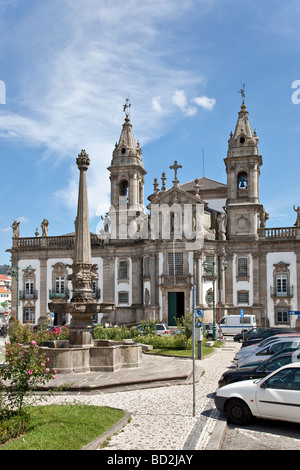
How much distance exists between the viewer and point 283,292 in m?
41.7

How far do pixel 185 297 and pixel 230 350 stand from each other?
15100 millimetres

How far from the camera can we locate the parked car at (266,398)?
30.7ft

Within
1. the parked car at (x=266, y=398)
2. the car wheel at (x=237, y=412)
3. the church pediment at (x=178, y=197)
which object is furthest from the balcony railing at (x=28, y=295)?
the car wheel at (x=237, y=412)

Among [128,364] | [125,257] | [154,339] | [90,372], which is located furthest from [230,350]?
[125,257]

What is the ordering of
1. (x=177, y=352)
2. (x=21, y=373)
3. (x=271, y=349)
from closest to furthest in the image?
(x=21, y=373) → (x=271, y=349) → (x=177, y=352)

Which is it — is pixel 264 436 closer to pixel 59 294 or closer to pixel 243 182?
pixel 243 182

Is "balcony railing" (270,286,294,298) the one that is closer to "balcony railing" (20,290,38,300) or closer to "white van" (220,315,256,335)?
"white van" (220,315,256,335)

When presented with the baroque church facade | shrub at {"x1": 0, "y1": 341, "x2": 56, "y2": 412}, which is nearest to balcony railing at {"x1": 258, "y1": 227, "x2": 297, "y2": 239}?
the baroque church facade

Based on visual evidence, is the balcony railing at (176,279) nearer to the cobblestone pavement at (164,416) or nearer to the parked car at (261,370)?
the cobblestone pavement at (164,416)

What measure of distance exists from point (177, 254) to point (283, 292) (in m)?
9.74

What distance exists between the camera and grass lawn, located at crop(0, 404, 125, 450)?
7.65 m

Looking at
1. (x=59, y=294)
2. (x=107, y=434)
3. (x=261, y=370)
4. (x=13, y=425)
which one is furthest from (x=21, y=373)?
(x=59, y=294)

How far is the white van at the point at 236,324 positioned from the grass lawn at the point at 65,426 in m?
28.2

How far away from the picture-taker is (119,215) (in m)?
47.1
